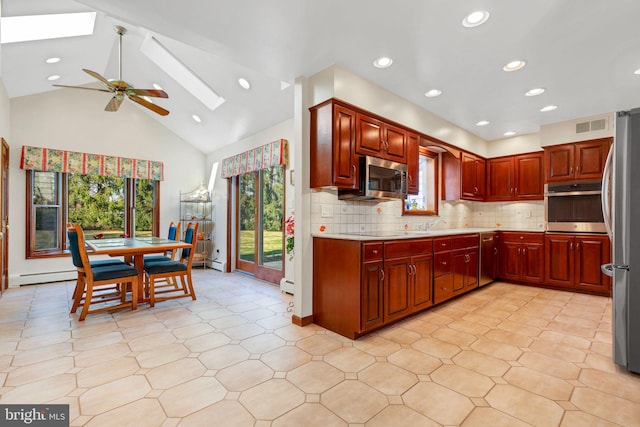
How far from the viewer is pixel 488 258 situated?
14.9ft

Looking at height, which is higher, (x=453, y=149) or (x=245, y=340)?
(x=453, y=149)

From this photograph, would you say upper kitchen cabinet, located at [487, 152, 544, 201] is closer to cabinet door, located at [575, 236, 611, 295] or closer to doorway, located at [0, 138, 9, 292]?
cabinet door, located at [575, 236, 611, 295]

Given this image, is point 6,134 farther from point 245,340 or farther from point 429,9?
point 429,9

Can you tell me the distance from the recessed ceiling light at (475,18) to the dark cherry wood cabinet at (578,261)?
3584 millimetres

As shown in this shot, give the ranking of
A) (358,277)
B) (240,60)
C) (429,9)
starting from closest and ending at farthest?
(429,9) → (358,277) → (240,60)

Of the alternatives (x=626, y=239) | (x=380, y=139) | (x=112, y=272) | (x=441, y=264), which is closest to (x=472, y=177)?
(x=441, y=264)

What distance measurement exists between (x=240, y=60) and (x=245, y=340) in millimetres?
2603

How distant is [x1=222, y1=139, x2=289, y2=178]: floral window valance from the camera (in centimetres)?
442

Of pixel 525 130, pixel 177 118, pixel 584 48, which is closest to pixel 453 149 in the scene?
pixel 525 130

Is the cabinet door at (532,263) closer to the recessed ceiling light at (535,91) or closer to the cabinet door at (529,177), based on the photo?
the cabinet door at (529,177)

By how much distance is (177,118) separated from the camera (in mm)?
5594

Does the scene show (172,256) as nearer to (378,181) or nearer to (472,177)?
(378,181)

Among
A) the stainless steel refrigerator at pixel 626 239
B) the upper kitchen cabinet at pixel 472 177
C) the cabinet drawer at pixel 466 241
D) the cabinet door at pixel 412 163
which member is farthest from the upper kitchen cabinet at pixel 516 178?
the stainless steel refrigerator at pixel 626 239

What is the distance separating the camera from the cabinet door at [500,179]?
512 cm
